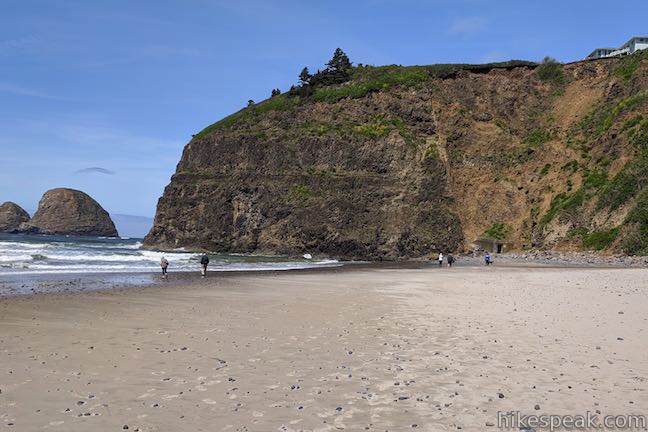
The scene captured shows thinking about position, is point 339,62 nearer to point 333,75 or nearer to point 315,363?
point 333,75

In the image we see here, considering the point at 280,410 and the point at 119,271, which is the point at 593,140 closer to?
the point at 119,271

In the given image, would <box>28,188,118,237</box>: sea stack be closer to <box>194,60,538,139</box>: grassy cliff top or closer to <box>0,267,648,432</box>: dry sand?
<box>194,60,538,139</box>: grassy cliff top

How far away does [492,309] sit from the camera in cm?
1526

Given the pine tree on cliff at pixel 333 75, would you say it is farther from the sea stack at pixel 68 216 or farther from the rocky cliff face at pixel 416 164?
the sea stack at pixel 68 216

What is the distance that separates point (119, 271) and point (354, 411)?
2900cm

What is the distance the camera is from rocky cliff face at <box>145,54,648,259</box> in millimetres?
57344

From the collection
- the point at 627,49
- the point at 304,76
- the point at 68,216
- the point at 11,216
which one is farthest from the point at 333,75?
the point at 11,216

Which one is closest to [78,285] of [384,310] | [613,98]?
[384,310]

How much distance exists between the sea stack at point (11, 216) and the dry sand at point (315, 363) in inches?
5951

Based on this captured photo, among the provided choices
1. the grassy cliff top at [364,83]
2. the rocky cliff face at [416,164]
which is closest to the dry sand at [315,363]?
the rocky cliff face at [416,164]

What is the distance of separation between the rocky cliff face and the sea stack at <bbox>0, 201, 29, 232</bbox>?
97.5 m

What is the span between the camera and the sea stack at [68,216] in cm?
14600

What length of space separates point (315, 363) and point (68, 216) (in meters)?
156

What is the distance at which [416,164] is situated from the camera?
62875 mm
